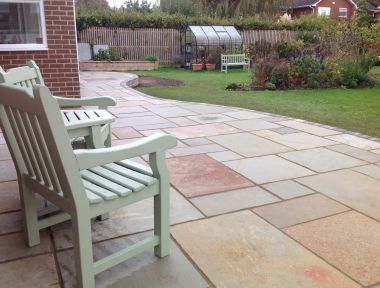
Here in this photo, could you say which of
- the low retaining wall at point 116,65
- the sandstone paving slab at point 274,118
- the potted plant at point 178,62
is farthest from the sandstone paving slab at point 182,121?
the potted plant at point 178,62

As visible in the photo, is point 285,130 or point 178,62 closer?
point 285,130

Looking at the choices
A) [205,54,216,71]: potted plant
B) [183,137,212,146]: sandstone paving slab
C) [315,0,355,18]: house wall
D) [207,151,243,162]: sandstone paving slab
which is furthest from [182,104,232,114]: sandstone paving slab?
[315,0,355,18]: house wall

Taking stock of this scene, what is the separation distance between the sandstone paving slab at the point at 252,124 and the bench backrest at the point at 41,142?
3.46 meters

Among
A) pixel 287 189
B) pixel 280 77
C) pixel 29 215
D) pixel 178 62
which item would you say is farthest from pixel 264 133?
pixel 178 62

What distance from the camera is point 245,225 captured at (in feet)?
8.23

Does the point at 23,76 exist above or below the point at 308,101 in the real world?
above

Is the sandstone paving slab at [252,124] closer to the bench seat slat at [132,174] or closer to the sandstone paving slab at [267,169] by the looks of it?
the sandstone paving slab at [267,169]

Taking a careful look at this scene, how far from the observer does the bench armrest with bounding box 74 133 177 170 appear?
Answer: 5.46 ft

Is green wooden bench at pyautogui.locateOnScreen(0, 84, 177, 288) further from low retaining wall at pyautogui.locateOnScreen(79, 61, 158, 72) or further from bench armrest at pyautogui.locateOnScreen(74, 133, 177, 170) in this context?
low retaining wall at pyautogui.locateOnScreen(79, 61, 158, 72)

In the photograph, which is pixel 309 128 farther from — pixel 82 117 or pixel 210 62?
pixel 210 62

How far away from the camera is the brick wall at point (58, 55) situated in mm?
5930

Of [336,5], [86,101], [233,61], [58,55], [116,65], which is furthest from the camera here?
[336,5]

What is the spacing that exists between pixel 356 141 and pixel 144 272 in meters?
3.41

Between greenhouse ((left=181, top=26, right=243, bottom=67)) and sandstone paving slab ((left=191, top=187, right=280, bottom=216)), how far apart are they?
13.2 metres
